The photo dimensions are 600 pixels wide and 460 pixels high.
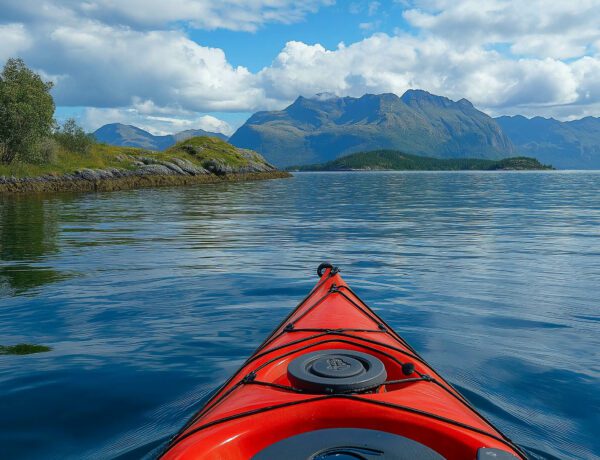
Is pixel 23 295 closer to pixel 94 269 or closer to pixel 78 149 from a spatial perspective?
pixel 94 269

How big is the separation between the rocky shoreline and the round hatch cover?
52635 millimetres

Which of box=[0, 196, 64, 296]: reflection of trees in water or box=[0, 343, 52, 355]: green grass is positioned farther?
box=[0, 196, 64, 296]: reflection of trees in water

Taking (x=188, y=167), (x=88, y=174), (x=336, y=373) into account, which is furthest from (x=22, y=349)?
(x=188, y=167)

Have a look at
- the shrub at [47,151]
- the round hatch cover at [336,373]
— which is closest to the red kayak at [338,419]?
the round hatch cover at [336,373]

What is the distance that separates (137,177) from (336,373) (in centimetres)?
6638

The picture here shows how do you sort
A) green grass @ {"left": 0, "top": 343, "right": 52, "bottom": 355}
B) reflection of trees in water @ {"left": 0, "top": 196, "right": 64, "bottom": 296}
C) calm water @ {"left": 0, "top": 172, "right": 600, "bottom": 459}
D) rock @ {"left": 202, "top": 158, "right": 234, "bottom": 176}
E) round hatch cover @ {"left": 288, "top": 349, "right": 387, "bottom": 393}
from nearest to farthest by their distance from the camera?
round hatch cover @ {"left": 288, "top": 349, "right": 387, "bottom": 393} < calm water @ {"left": 0, "top": 172, "right": 600, "bottom": 459} < green grass @ {"left": 0, "top": 343, "right": 52, "bottom": 355} < reflection of trees in water @ {"left": 0, "top": 196, "right": 64, "bottom": 296} < rock @ {"left": 202, "top": 158, "right": 234, "bottom": 176}

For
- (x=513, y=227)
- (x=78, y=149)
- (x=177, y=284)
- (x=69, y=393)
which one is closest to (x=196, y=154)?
(x=78, y=149)

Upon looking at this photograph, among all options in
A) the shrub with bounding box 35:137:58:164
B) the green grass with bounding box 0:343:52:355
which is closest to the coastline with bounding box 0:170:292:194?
the shrub with bounding box 35:137:58:164

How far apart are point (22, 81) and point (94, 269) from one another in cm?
4855

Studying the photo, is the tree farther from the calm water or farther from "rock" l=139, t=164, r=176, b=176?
the calm water

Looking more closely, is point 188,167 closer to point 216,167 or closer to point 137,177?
point 216,167

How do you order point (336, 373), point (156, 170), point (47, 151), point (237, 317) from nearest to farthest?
1. point (336, 373)
2. point (237, 317)
3. point (47, 151)
4. point (156, 170)

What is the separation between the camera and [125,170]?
215 feet

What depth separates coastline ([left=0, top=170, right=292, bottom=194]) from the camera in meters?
49.6
